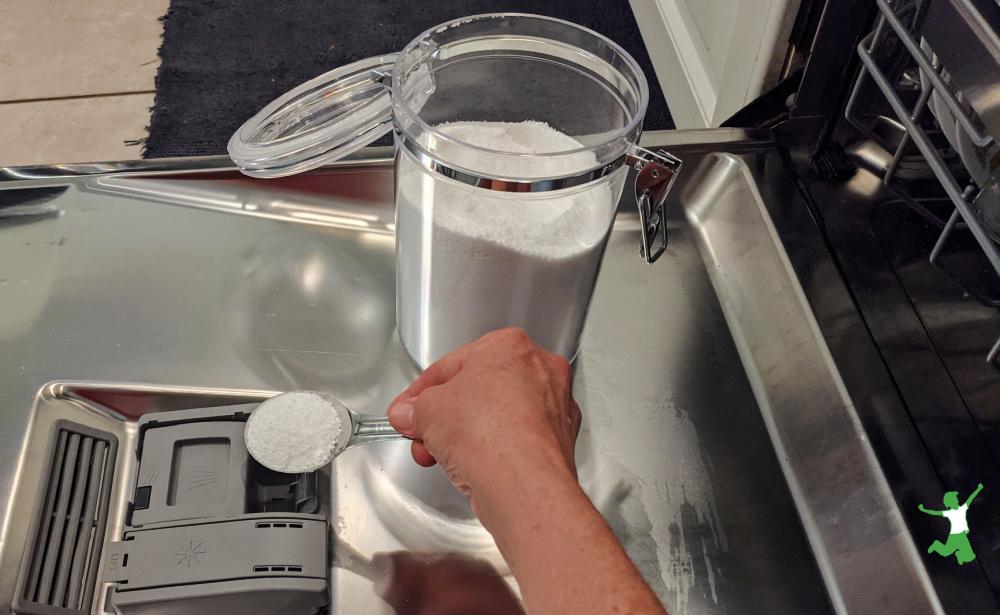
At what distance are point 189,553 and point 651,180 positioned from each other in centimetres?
30

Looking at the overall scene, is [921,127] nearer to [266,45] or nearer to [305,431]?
[305,431]

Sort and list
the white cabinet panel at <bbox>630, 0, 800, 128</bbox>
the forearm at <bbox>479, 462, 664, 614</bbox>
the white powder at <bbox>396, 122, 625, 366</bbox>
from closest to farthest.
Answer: the forearm at <bbox>479, 462, 664, 614</bbox>, the white powder at <bbox>396, 122, 625, 366</bbox>, the white cabinet panel at <bbox>630, 0, 800, 128</bbox>

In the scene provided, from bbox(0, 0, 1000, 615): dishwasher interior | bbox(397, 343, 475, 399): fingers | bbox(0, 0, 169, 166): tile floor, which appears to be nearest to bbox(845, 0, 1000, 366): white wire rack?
bbox(0, 0, 1000, 615): dishwasher interior

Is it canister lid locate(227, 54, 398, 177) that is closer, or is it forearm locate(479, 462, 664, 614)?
forearm locate(479, 462, 664, 614)

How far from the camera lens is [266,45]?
4.35 ft

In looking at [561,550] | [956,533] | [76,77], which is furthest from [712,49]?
[76,77]

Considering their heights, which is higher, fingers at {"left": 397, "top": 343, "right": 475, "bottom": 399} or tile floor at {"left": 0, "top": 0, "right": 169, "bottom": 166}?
tile floor at {"left": 0, "top": 0, "right": 169, "bottom": 166}

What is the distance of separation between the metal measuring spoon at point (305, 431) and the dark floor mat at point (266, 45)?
2.71 feet

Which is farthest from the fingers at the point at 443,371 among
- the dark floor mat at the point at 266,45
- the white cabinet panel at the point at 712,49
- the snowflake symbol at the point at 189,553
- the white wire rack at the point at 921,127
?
the dark floor mat at the point at 266,45

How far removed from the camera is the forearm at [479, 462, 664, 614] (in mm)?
294

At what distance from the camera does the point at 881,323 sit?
47cm

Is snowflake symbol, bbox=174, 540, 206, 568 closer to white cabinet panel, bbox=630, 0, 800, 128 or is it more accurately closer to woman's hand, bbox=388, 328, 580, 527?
woman's hand, bbox=388, 328, 580, 527

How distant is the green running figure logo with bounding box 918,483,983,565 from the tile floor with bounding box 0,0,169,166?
113cm

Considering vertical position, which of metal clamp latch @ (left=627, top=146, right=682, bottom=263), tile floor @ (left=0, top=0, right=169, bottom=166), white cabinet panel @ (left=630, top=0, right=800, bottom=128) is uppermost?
tile floor @ (left=0, top=0, right=169, bottom=166)
